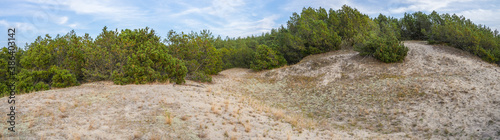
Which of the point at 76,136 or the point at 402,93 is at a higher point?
the point at 402,93

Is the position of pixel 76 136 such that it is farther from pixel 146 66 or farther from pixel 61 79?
pixel 61 79

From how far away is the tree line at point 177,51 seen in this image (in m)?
16.6

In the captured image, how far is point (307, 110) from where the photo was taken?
1426cm

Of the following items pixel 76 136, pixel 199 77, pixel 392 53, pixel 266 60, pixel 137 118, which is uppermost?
pixel 392 53

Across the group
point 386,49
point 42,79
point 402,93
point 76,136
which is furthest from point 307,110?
point 42,79

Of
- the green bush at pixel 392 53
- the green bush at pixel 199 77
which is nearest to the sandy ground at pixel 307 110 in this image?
the green bush at pixel 392 53

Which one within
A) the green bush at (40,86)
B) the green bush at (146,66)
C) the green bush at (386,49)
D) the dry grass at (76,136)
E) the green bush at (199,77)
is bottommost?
the dry grass at (76,136)

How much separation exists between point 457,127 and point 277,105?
325 inches

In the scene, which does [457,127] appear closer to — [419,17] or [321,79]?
[321,79]

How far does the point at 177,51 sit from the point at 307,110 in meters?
12.7

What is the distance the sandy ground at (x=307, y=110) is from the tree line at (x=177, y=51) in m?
3.03

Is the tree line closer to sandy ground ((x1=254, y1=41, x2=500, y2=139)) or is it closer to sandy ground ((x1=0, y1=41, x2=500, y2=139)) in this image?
sandy ground ((x1=254, y1=41, x2=500, y2=139))

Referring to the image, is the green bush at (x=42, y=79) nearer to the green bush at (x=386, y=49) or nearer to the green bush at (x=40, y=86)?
the green bush at (x=40, y=86)

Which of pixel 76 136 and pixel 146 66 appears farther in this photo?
pixel 146 66
